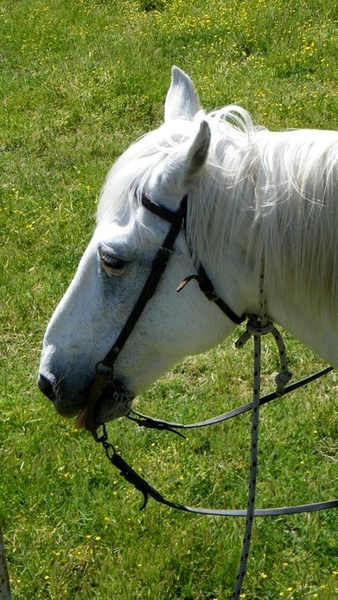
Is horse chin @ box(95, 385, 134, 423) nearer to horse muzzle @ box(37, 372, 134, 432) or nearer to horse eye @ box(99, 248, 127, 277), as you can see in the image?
horse muzzle @ box(37, 372, 134, 432)

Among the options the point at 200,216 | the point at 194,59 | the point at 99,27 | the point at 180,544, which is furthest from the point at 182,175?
the point at 99,27

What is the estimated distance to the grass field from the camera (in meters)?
3.93

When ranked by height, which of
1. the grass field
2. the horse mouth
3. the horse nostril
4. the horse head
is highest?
the horse head

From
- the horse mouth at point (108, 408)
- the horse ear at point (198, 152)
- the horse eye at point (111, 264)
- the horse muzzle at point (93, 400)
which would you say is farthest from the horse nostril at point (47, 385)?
the horse ear at point (198, 152)

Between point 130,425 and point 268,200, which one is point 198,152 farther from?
point 130,425

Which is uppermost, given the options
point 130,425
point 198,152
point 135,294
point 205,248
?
point 198,152

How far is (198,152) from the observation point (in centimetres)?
244

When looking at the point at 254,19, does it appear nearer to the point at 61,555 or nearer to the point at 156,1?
the point at 156,1

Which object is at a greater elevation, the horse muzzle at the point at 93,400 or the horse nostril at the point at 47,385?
the horse nostril at the point at 47,385

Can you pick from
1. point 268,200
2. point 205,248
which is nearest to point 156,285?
point 205,248

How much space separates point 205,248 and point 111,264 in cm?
27

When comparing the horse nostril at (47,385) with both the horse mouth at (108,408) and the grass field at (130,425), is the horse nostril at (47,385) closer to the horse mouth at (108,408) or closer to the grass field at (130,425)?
the horse mouth at (108,408)

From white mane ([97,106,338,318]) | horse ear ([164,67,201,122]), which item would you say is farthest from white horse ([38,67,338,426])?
horse ear ([164,67,201,122])

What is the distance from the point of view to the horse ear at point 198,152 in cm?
239
